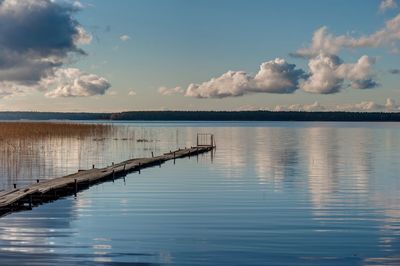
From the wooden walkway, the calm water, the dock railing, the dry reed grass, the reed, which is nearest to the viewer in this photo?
the calm water

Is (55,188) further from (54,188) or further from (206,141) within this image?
(206,141)

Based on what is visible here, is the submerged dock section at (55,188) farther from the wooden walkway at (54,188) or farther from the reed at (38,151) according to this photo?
the reed at (38,151)

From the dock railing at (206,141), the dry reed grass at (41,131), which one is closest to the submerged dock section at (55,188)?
the dry reed grass at (41,131)

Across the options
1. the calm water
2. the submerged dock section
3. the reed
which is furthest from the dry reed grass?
the calm water

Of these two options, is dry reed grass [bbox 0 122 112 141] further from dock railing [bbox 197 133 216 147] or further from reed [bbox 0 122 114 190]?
dock railing [bbox 197 133 216 147]

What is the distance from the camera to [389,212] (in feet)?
82.2

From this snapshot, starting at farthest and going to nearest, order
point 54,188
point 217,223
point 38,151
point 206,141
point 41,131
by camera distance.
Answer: point 206,141, point 41,131, point 38,151, point 54,188, point 217,223

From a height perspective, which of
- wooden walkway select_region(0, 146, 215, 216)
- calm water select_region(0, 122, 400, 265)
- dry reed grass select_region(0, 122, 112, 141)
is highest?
dry reed grass select_region(0, 122, 112, 141)

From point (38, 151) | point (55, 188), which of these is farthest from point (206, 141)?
point (55, 188)

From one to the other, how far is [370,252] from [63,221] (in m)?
11.2

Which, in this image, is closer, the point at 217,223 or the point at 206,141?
the point at 217,223

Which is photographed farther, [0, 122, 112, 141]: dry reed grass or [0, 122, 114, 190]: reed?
[0, 122, 112, 141]: dry reed grass

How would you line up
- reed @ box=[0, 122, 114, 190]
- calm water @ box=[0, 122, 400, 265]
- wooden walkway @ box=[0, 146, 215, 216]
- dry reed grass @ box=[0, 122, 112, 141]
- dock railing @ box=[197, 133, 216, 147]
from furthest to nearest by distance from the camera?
dock railing @ box=[197, 133, 216, 147] → dry reed grass @ box=[0, 122, 112, 141] → reed @ box=[0, 122, 114, 190] → wooden walkway @ box=[0, 146, 215, 216] → calm water @ box=[0, 122, 400, 265]

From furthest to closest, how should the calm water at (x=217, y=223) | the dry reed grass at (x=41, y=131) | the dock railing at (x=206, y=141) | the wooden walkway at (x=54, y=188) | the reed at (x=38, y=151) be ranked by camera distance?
the dock railing at (x=206, y=141)
the dry reed grass at (x=41, y=131)
the reed at (x=38, y=151)
the wooden walkway at (x=54, y=188)
the calm water at (x=217, y=223)
